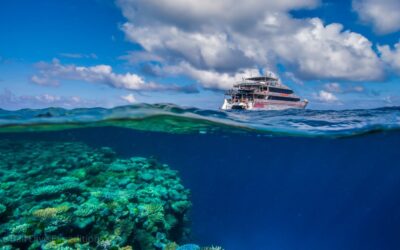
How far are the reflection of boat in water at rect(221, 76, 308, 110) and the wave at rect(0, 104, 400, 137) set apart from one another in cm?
3209

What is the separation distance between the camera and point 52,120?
1573 cm

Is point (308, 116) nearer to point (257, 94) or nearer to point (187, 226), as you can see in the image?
point (187, 226)

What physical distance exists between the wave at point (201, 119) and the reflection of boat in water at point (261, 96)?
105 ft

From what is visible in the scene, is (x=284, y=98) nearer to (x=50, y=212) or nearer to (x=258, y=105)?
(x=258, y=105)

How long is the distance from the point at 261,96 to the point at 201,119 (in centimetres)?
3905

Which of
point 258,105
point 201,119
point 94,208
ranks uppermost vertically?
point 258,105

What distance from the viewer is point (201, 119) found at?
57.8ft

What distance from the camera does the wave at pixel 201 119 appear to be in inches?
604

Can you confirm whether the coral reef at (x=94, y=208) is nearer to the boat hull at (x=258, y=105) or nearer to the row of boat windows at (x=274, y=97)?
the boat hull at (x=258, y=105)

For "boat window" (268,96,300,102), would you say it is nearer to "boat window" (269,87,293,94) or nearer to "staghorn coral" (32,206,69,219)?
"boat window" (269,87,293,94)

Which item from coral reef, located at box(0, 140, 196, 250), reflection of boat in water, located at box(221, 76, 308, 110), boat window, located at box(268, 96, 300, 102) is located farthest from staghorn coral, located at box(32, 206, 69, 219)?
boat window, located at box(268, 96, 300, 102)

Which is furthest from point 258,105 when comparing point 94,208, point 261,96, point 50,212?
A: point 50,212

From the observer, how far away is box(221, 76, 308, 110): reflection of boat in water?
5208 cm

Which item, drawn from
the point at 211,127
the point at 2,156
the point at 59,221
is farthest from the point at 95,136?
the point at 59,221
